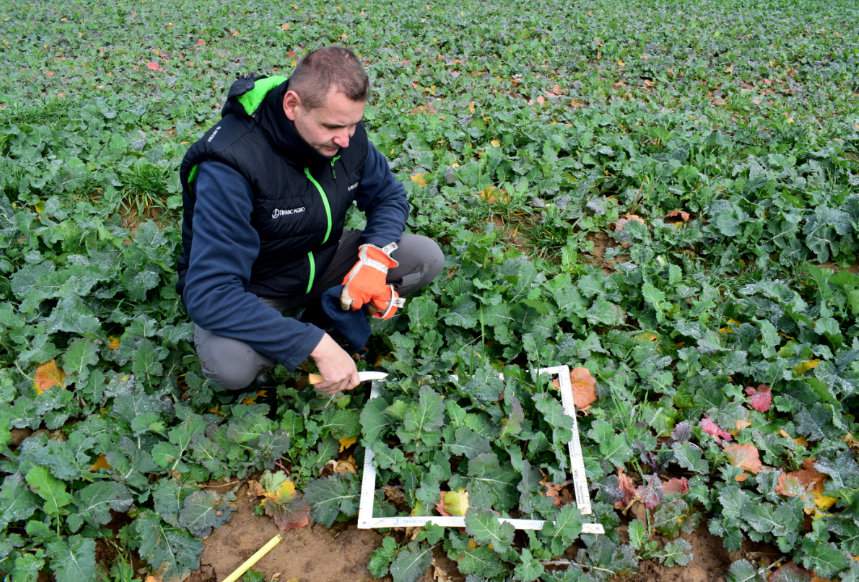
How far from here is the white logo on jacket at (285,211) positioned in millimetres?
2334

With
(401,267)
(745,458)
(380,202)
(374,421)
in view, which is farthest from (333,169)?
(745,458)

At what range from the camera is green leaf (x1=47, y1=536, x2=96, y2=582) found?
1939 millimetres

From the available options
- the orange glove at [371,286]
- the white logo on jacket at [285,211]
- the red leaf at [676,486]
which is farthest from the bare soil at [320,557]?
the white logo on jacket at [285,211]

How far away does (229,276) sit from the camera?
7.05 feet

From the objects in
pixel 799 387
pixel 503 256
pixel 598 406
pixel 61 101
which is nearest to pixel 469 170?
pixel 503 256

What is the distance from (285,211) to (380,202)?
2.25ft

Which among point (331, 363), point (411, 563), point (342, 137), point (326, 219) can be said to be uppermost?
point (342, 137)

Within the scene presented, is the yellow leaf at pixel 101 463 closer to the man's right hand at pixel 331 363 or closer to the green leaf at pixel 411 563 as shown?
the man's right hand at pixel 331 363

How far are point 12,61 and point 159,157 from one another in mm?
4703

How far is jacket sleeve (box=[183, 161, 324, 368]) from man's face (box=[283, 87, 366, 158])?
287 mm

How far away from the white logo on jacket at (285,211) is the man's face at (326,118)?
30 centimetres

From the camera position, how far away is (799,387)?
258 centimetres

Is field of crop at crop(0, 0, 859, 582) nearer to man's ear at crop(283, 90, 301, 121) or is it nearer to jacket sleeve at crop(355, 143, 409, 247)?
jacket sleeve at crop(355, 143, 409, 247)

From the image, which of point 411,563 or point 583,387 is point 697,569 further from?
point 411,563
